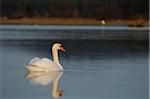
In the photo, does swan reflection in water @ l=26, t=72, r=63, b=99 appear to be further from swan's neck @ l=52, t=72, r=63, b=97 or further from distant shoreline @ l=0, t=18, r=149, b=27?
distant shoreline @ l=0, t=18, r=149, b=27

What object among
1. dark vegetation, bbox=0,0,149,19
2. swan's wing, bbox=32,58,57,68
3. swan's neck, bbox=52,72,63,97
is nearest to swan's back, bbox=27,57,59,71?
swan's wing, bbox=32,58,57,68

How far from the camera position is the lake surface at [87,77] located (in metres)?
8.24

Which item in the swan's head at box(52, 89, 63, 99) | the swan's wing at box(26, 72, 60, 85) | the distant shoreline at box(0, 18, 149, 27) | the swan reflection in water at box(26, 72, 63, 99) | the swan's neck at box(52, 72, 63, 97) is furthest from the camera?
the distant shoreline at box(0, 18, 149, 27)

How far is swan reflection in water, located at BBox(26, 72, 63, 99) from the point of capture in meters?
8.51

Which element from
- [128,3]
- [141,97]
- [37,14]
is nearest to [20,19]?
[37,14]

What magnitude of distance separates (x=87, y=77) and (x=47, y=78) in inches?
25.2

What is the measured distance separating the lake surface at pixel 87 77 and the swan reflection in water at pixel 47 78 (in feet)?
0.23

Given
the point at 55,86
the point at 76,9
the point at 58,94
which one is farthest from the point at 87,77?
the point at 76,9

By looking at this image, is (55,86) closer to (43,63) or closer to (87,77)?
(87,77)

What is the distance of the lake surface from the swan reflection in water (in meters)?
0.07

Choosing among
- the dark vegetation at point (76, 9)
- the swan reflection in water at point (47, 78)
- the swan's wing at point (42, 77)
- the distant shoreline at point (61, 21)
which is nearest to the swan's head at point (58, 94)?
the swan reflection in water at point (47, 78)

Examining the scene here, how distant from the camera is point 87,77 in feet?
32.2

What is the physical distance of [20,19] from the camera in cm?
4112

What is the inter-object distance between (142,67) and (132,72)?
0.79m
